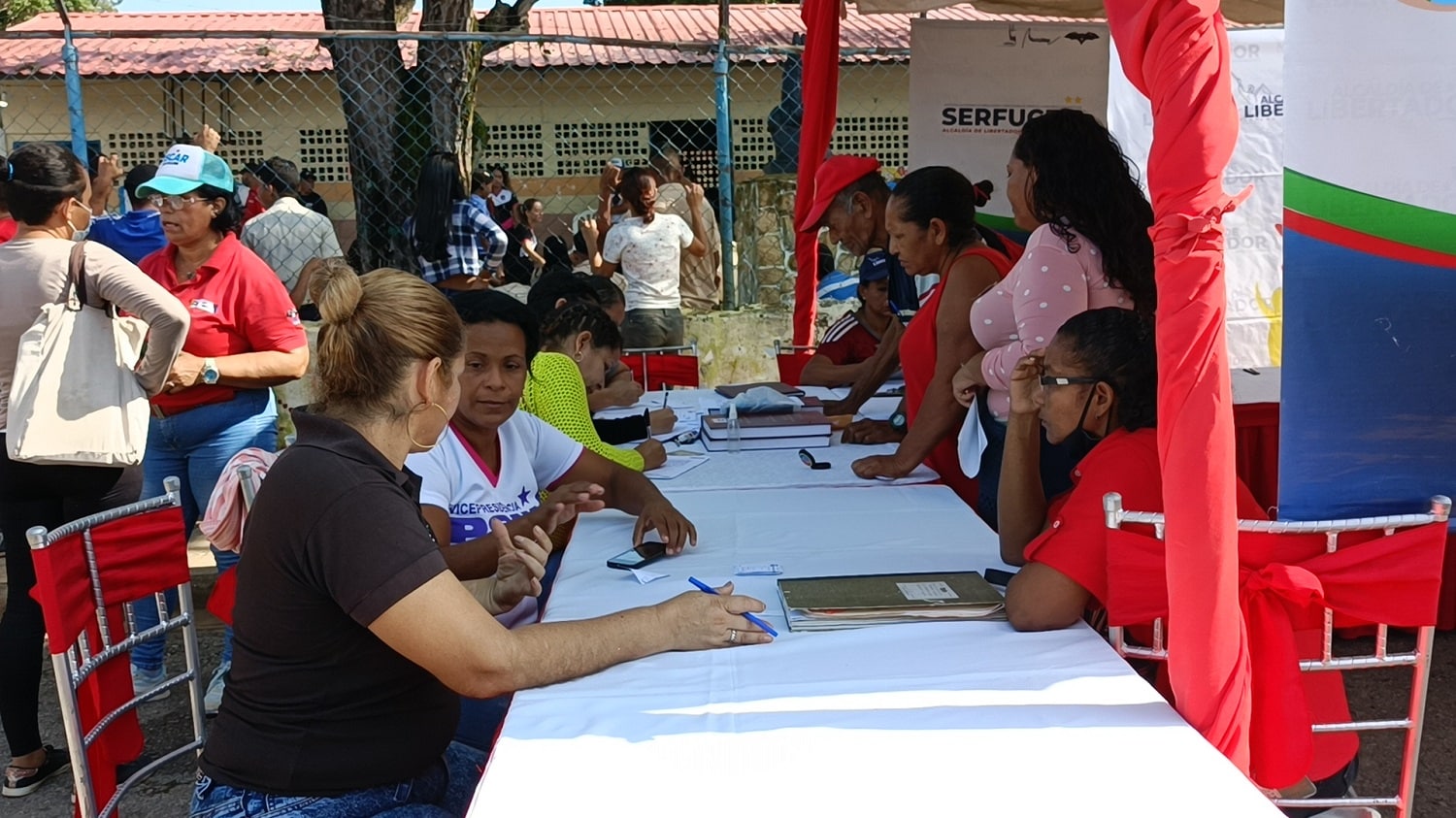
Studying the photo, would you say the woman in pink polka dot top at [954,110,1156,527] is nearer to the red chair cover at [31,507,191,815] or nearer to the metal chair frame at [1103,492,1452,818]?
the metal chair frame at [1103,492,1452,818]

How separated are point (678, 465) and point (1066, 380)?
1351mm

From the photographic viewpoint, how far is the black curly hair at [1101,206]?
110 inches

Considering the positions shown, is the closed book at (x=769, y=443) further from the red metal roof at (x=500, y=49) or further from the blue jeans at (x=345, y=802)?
the red metal roof at (x=500, y=49)

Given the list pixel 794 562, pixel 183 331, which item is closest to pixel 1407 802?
pixel 794 562

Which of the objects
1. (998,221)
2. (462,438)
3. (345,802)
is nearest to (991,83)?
(998,221)

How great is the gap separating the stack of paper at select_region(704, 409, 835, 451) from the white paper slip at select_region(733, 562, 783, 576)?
1273 mm

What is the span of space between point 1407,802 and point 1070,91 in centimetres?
440

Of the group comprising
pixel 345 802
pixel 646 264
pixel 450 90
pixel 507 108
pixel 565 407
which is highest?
pixel 507 108

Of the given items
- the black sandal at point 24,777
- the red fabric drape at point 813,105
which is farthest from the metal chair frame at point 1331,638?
the red fabric drape at point 813,105

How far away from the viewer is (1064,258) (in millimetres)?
2766

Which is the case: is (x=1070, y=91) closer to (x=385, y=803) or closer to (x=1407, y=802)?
(x=1407, y=802)

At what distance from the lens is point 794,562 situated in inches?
90.7

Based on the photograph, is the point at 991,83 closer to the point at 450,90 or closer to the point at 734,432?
the point at 734,432

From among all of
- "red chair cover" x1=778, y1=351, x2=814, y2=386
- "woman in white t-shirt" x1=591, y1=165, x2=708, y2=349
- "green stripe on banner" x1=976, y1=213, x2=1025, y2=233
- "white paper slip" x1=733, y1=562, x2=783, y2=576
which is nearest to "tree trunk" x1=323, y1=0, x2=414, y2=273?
"woman in white t-shirt" x1=591, y1=165, x2=708, y2=349
